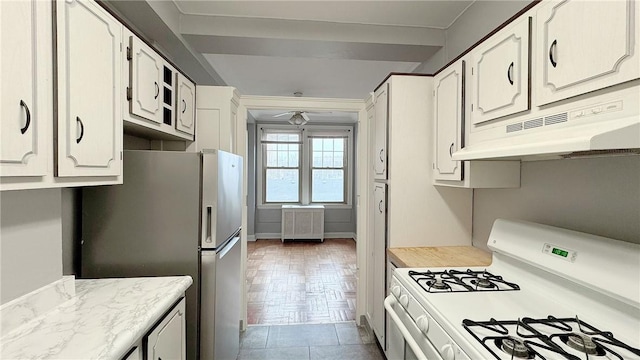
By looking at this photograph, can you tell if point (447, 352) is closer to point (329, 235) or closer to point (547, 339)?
point (547, 339)

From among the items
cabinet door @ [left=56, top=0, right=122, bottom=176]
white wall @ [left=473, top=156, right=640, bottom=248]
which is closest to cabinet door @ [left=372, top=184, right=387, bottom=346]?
white wall @ [left=473, top=156, right=640, bottom=248]

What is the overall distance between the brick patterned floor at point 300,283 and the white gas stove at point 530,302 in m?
1.69

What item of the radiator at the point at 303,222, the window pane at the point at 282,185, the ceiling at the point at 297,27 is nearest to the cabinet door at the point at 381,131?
the ceiling at the point at 297,27

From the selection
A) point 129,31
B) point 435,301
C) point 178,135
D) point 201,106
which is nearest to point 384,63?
point 201,106

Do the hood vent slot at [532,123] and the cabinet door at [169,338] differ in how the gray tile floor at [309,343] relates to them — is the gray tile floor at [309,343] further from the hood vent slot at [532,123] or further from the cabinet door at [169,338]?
the hood vent slot at [532,123]

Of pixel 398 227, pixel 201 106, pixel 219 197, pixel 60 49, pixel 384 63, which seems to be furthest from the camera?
pixel 384 63

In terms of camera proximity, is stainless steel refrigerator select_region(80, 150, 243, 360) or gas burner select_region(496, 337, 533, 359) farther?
stainless steel refrigerator select_region(80, 150, 243, 360)

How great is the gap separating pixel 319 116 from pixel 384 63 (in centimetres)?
272

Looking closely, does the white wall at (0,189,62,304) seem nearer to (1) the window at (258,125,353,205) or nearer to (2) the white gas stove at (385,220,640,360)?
(2) the white gas stove at (385,220,640,360)

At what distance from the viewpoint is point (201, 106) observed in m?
2.49

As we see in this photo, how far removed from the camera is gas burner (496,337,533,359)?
0.85 meters

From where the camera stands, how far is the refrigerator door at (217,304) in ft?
5.70

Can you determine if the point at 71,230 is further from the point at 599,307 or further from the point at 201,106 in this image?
the point at 599,307

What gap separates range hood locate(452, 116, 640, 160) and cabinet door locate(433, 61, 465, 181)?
36 centimetres
